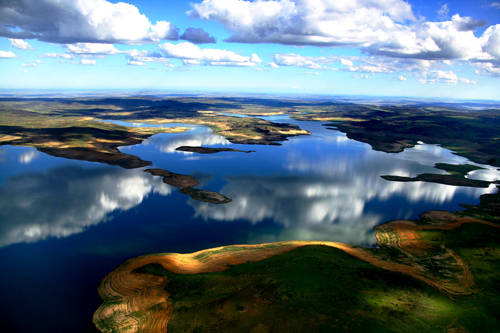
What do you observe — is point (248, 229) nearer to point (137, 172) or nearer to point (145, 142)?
point (137, 172)

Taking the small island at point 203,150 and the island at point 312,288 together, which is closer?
the island at point 312,288

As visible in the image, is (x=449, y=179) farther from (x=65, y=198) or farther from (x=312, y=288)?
(x=65, y=198)

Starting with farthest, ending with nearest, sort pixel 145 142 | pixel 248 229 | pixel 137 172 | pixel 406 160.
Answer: pixel 145 142 < pixel 406 160 < pixel 137 172 < pixel 248 229

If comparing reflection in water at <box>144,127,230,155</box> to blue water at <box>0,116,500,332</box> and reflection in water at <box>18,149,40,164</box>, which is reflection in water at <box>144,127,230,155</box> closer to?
blue water at <box>0,116,500,332</box>

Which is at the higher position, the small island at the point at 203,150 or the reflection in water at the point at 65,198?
the small island at the point at 203,150

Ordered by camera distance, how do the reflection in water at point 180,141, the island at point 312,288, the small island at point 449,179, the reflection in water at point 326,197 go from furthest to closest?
the reflection in water at point 180,141 < the small island at point 449,179 < the reflection in water at point 326,197 < the island at point 312,288

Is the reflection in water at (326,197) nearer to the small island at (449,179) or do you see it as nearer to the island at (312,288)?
the small island at (449,179)

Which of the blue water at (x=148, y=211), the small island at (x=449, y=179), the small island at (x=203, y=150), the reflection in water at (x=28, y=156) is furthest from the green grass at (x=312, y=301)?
the reflection in water at (x=28, y=156)

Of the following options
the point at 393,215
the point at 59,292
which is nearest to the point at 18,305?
the point at 59,292
